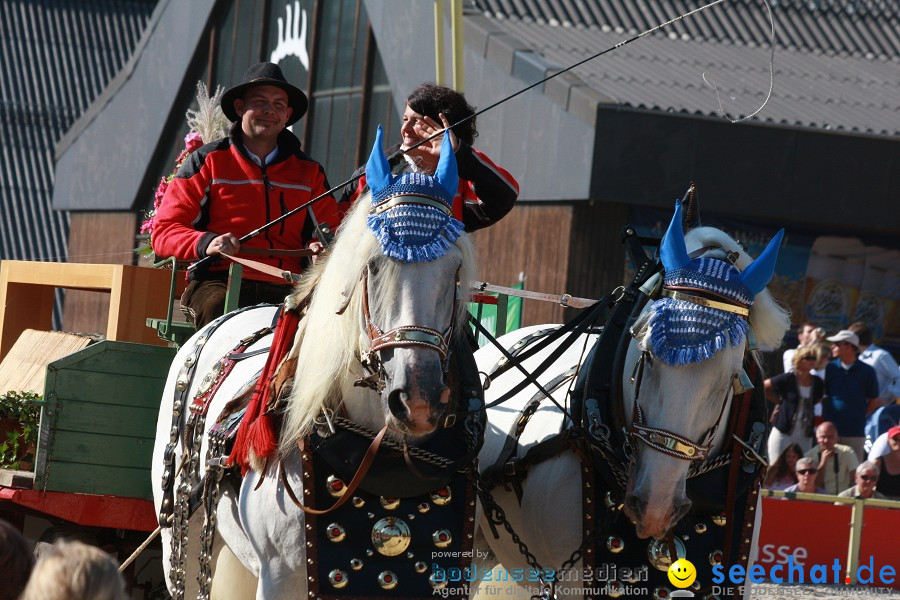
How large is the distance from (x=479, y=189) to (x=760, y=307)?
1.15m

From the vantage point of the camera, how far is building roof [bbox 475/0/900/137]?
41.1ft

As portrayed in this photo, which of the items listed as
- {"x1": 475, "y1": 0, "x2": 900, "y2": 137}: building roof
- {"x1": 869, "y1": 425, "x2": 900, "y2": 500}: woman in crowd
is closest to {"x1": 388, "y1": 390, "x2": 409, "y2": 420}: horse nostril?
{"x1": 869, "y1": 425, "x2": 900, "y2": 500}: woman in crowd

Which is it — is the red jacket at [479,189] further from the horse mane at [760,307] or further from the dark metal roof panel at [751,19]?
the dark metal roof panel at [751,19]

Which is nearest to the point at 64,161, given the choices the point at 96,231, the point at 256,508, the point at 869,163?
the point at 96,231

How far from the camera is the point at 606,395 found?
4.00 metres

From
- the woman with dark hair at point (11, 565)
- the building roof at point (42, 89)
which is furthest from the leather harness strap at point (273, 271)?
the building roof at point (42, 89)

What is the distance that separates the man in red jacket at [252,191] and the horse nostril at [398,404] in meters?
1.81

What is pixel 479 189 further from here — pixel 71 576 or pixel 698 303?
pixel 71 576

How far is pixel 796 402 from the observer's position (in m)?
9.70

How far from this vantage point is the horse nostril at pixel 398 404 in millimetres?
3338

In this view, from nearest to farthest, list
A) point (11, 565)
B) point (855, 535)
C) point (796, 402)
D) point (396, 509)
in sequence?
point (11, 565), point (396, 509), point (855, 535), point (796, 402)

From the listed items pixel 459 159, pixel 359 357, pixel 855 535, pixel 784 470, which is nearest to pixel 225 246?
pixel 459 159

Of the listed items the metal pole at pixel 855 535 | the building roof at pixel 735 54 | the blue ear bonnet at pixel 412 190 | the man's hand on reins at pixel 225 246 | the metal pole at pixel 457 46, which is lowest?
the metal pole at pixel 855 535

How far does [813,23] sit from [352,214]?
Answer: 42.8 feet
